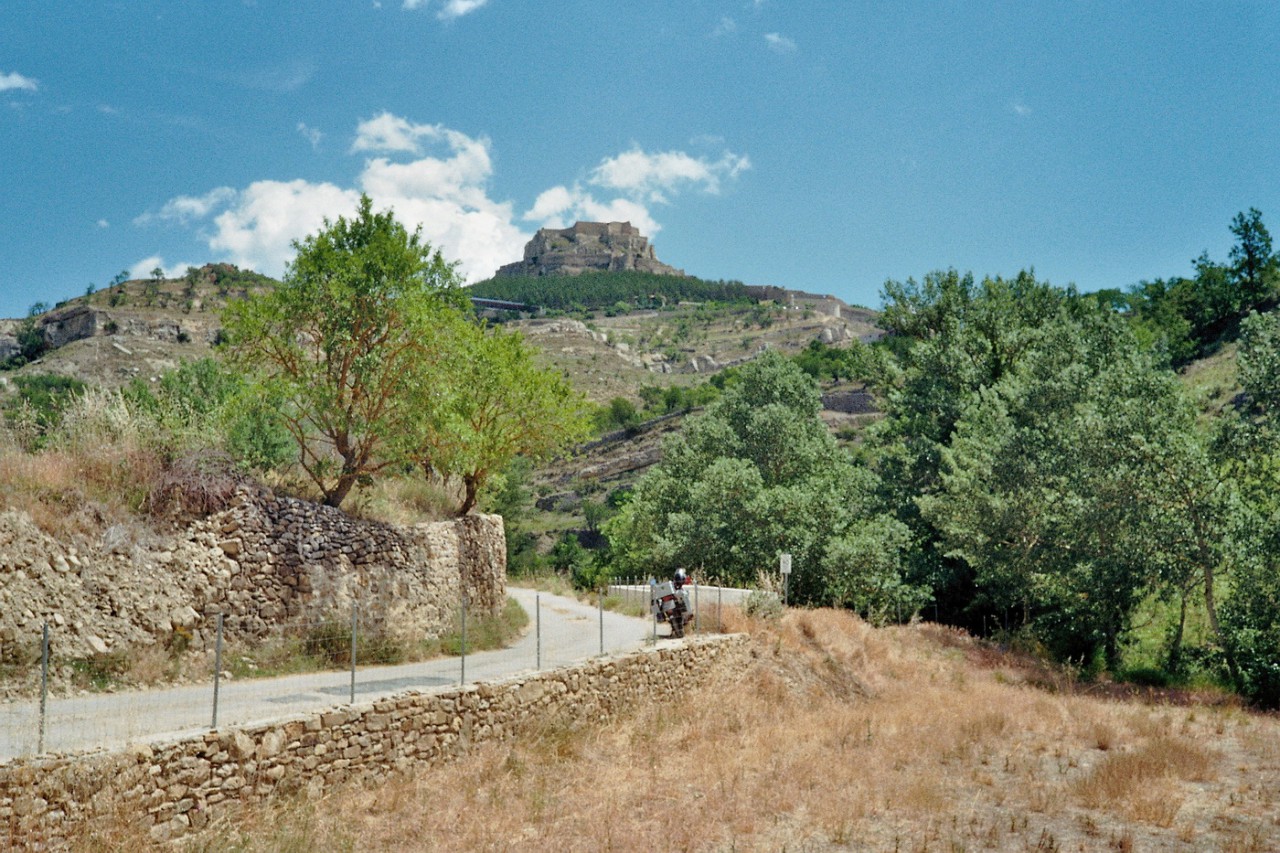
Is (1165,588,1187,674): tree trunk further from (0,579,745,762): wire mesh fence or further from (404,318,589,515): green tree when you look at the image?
(404,318,589,515): green tree

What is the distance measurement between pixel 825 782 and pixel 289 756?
863 centimetres

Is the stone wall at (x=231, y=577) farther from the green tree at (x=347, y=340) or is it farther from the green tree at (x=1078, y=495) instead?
the green tree at (x=1078, y=495)

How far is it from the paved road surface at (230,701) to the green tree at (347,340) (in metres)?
5.06

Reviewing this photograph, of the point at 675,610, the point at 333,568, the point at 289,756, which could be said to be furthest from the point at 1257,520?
the point at 289,756

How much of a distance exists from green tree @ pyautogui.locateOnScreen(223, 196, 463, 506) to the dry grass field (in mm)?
8001

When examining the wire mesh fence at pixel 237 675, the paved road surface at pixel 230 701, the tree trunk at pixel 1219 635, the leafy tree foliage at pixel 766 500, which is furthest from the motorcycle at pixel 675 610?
the tree trunk at pixel 1219 635

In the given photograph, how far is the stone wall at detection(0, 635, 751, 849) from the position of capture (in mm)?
8773

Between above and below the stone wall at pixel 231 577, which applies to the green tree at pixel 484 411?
above

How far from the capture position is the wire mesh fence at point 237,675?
34.1ft

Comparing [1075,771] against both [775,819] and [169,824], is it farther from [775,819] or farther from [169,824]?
[169,824]

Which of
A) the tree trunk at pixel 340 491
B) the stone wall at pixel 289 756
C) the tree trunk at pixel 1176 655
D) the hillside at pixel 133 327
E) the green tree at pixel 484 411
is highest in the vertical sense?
the hillside at pixel 133 327

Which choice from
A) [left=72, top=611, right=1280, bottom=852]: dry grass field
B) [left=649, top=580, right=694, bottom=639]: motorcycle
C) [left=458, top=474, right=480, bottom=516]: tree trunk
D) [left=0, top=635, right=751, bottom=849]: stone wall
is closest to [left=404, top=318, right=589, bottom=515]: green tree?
[left=458, top=474, right=480, bottom=516]: tree trunk

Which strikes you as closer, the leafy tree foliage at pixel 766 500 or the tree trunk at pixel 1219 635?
the tree trunk at pixel 1219 635

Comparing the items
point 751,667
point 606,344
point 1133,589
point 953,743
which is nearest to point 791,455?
point 1133,589
